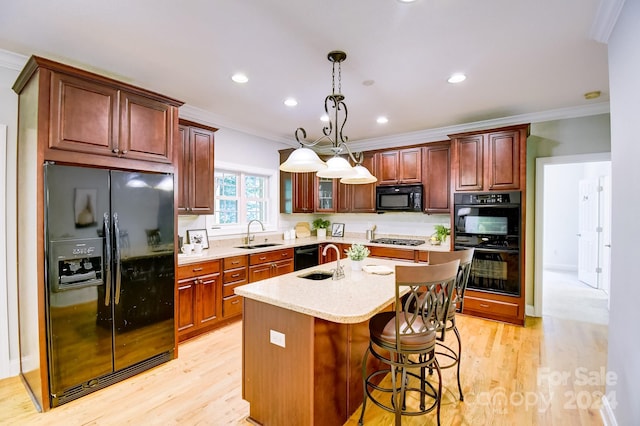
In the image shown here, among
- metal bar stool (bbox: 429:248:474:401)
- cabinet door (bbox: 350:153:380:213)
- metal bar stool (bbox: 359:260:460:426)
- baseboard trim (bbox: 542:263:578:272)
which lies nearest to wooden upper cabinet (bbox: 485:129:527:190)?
cabinet door (bbox: 350:153:380:213)

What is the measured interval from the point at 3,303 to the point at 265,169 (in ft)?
11.2

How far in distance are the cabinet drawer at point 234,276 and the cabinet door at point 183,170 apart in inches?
35.2

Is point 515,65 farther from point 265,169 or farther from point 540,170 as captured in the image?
point 265,169

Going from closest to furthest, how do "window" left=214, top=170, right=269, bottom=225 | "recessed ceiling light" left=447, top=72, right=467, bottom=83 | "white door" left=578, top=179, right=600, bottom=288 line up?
"recessed ceiling light" left=447, top=72, right=467, bottom=83 → "window" left=214, top=170, right=269, bottom=225 → "white door" left=578, top=179, right=600, bottom=288

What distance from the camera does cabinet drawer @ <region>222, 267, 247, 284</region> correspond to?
143 inches

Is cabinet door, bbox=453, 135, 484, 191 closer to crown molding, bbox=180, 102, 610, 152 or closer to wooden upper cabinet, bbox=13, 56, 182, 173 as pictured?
crown molding, bbox=180, 102, 610, 152

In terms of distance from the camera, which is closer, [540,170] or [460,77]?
[460,77]

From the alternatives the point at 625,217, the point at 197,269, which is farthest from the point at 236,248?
the point at 625,217

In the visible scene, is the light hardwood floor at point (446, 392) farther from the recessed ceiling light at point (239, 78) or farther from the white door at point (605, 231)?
the recessed ceiling light at point (239, 78)

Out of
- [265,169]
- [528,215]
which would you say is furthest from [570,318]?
[265,169]

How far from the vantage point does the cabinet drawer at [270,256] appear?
3.99 metres

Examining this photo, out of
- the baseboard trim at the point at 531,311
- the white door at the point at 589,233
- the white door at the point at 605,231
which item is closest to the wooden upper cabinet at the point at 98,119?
the baseboard trim at the point at 531,311

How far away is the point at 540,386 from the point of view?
244 cm

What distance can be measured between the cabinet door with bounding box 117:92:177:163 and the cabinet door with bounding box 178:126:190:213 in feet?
2.27
